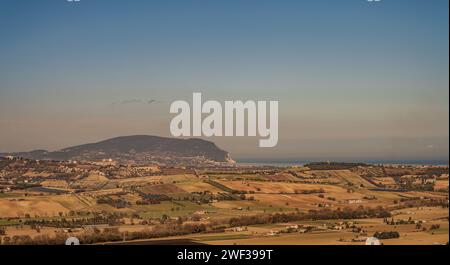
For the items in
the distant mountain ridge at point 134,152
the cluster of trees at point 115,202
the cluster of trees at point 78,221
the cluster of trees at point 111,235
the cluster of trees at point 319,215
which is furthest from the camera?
the cluster of trees at point 115,202

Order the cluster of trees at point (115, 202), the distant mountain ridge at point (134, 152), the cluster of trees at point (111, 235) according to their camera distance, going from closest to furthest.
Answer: the cluster of trees at point (111, 235) < the distant mountain ridge at point (134, 152) < the cluster of trees at point (115, 202)

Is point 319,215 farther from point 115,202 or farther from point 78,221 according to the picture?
point 78,221

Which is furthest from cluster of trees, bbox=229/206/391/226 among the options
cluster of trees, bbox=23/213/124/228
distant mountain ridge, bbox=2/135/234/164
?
cluster of trees, bbox=23/213/124/228

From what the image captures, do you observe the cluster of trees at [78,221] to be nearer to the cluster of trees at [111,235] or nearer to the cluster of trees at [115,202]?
the cluster of trees at [115,202]

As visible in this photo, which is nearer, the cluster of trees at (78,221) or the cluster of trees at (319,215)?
the cluster of trees at (78,221)

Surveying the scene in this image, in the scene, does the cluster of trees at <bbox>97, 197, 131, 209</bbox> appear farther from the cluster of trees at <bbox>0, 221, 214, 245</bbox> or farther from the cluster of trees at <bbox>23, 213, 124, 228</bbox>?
the cluster of trees at <bbox>0, 221, 214, 245</bbox>

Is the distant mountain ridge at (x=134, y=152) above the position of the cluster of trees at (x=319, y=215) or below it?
above

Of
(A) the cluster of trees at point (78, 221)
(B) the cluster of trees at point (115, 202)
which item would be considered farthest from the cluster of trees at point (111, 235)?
(B) the cluster of trees at point (115, 202)

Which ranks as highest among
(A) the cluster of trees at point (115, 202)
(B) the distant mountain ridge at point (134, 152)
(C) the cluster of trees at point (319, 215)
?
(B) the distant mountain ridge at point (134, 152)
